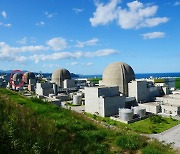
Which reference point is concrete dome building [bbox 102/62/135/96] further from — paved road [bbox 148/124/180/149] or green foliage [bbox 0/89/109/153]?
green foliage [bbox 0/89/109/153]

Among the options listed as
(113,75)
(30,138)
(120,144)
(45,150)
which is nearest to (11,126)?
(30,138)

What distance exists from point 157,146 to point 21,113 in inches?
300

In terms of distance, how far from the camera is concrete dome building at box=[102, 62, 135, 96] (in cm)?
6094

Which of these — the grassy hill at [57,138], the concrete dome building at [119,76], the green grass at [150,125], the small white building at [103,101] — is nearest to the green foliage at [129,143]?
the grassy hill at [57,138]

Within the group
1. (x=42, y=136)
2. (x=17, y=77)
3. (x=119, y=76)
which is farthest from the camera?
(x=17, y=77)

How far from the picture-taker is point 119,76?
6084 centimetres

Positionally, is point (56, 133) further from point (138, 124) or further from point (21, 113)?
point (138, 124)

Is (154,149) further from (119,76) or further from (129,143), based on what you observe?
(119,76)

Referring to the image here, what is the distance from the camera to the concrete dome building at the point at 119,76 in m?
60.9

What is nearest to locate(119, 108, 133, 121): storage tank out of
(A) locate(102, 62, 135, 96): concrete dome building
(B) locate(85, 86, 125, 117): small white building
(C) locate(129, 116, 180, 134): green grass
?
(C) locate(129, 116, 180, 134): green grass

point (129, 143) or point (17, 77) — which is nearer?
point (129, 143)

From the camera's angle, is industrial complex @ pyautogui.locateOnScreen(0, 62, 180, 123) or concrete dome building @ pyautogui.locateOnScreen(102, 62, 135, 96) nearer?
industrial complex @ pyautogui.locateOnScreen(0, 62, 180, 123)

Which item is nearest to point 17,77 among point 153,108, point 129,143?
point 153,108

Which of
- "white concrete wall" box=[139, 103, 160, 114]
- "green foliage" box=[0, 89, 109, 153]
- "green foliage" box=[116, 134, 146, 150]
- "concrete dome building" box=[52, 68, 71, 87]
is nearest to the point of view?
"green foliage" box=[0, 89, 109, 153]
